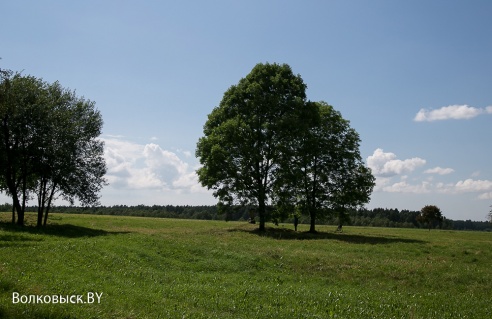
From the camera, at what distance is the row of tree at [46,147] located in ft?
134

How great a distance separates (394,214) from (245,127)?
517ft

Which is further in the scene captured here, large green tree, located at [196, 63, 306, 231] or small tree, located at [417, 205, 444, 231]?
small tree, located at [417, 205, 444, 231]

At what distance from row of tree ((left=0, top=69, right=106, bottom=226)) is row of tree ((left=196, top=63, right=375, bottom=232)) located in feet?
44.9

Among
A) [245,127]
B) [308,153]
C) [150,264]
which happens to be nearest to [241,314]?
[150,264]

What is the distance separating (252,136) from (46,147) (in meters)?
22.7

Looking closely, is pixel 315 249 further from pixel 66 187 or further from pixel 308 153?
pixel 66 187

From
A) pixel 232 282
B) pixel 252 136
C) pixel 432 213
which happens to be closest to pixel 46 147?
pixel 252 136

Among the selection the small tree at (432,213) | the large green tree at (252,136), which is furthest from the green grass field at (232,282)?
the small tree at (432,213)

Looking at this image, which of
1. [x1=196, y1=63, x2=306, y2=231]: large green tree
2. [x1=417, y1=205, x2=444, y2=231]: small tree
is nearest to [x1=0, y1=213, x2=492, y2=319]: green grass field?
[x1=196, y1=63, x2=306, y2=231]: large green tree

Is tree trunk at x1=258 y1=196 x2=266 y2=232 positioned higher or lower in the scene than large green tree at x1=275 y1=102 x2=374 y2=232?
lower

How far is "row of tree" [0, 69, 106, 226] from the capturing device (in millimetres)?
40969

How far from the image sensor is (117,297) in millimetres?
13516

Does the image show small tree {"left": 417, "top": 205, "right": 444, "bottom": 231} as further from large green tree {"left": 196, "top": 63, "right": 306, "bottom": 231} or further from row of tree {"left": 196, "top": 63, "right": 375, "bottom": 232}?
large green tree {"left": 196, "top": 63, "right": 306, "bottom": 231}

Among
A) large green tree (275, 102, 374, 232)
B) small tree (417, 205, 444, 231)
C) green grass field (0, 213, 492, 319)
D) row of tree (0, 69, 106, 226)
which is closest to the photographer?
green grass field (0, 213, 492, 319)
